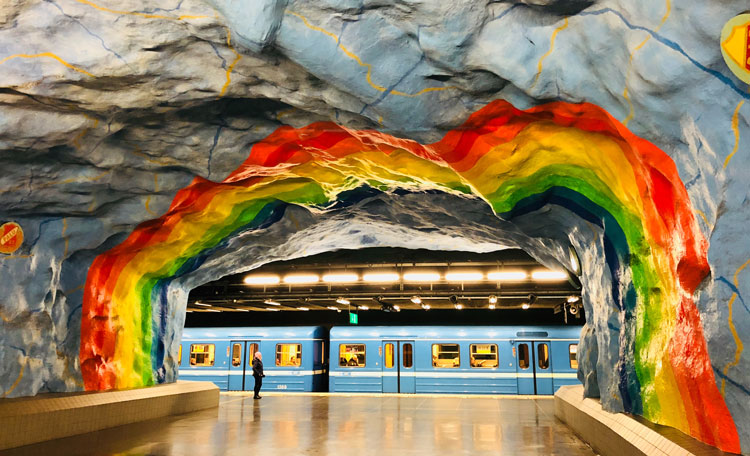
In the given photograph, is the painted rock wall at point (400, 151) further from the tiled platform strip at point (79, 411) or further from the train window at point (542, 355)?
the train window at point (542, 355)

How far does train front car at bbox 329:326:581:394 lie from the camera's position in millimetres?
14969

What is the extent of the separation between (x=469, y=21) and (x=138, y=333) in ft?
25.6

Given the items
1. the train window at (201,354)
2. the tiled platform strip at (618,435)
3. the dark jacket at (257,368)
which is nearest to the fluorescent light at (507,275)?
the tiled platform strip at (618,435)

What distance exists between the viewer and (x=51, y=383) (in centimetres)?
748

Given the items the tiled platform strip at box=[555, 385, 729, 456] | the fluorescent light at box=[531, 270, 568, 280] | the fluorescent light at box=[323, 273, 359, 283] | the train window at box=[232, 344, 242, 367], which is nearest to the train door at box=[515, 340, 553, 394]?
the fluorescent light at box=[531, 270, 568, 280]

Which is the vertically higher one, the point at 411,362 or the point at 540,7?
the point at 540,7

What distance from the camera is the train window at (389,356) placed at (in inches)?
617

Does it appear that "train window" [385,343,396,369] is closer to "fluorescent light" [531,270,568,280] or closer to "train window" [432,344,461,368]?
"train window" [432,344,461,368]

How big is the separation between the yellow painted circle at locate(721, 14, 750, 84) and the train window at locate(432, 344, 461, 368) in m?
12.7

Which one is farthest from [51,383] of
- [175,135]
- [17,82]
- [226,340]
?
[226,340]

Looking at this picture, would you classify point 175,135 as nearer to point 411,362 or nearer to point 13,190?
point 13,190

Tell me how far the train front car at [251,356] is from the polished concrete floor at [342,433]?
382 centimetres

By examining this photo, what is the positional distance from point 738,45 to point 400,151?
3.76 m

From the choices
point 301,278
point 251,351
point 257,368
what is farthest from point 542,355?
point 251,351
